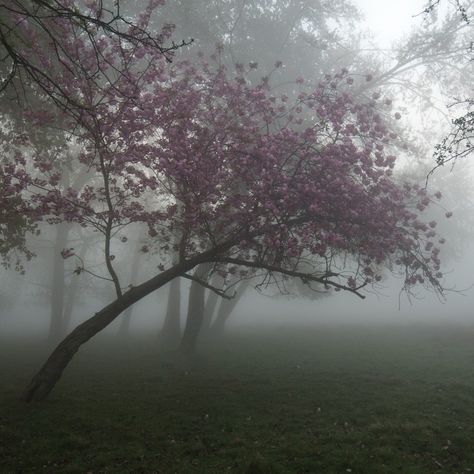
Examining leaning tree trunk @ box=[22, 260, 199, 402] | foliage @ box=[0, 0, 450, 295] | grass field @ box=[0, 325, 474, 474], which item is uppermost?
foliage @ box=[0, 0, 450, 295]

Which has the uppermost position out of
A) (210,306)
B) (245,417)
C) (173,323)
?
(210,306)

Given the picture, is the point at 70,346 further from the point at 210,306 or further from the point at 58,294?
the point at 58,294

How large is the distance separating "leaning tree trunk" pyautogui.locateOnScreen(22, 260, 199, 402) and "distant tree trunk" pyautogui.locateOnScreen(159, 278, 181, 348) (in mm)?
13014

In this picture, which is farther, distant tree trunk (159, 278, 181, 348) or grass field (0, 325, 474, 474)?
distant tree trunk (159, 278, 181, 348)

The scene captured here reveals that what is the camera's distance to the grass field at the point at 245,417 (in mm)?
7551

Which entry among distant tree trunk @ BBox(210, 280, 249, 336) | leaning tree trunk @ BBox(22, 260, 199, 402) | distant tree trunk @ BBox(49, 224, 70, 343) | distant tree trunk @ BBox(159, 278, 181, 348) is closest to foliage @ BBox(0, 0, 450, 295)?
leaning tree trunk @ BBox(22, 260, 199, 402)

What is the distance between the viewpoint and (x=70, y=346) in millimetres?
10945

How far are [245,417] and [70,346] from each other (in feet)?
14.8

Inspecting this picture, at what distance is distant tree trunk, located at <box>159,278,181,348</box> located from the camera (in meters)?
→ 24.5

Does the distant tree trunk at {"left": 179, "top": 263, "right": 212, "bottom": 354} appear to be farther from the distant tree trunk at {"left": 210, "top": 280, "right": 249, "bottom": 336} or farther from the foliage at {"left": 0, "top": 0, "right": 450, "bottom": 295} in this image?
the foliage at {"left": 0, "top": 0, "right": 450, "bottom": 295}

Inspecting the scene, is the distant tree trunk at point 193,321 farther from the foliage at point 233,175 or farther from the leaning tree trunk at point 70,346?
the foliage at point 233,175

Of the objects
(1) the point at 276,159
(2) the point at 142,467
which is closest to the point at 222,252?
(1) the point at 276,159

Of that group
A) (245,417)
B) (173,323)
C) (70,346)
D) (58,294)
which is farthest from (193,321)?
(58,294)

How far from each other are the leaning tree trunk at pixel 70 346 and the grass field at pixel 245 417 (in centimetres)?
41
